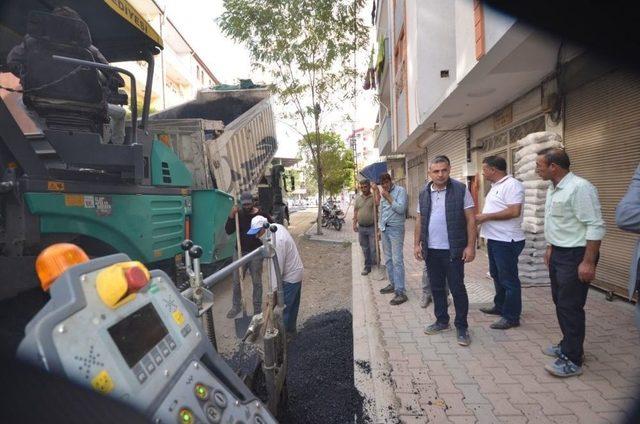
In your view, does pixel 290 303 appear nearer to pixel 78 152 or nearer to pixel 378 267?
pixel 78 152

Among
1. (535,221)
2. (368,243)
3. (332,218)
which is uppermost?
(535,221)

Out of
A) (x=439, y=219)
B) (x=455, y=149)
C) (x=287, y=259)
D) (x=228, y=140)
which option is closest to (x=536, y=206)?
(x=439, y=219)

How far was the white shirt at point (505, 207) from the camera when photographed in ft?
11.8

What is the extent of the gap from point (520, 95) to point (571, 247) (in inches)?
180

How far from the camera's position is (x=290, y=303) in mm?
3842

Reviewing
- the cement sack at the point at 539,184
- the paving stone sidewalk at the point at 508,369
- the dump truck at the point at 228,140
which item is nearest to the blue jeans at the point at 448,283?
the paving stone sidewalk at the point at 508,369

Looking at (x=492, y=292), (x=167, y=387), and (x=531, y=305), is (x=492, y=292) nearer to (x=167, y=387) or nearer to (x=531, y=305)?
(x=531, y=305)

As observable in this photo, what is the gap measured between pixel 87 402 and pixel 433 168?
3285 millimetres

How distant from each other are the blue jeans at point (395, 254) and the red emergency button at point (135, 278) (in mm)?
4189

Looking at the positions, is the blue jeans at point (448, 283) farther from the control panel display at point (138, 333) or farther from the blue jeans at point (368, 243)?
the control panel display at point (138, 333)

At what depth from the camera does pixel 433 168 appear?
355cm

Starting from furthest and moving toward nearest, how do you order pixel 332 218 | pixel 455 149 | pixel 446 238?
1. pixel 332 218
2. pixel 455 149
3. pixel 446 238

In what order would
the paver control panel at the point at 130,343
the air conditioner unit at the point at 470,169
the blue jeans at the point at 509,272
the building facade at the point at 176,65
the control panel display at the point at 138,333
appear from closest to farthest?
the paver control panel at the point at 130,343
the control panel display at the point at 138,333
the blue jeans at the point at 509,272
the air conditioner unit at the point at 470,169
the building facade at the point at 176,65

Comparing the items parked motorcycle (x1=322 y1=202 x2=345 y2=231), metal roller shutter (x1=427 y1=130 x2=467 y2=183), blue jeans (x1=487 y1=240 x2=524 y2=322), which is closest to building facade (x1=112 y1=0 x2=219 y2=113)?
parked motorcycle (x1=322 y1=202 x2=345 y2=231)
